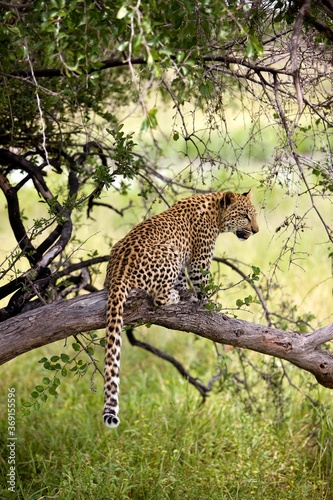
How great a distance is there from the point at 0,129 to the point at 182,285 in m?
1.69

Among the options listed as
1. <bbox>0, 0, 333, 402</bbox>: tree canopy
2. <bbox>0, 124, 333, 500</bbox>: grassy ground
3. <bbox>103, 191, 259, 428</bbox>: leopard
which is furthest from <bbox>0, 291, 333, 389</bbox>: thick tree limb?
<bbox>0, 124, 333, 500</bbox>: grassy ground

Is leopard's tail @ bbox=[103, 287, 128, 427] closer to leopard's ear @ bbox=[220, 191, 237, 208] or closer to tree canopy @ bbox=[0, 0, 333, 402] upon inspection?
tree canopy @ bbox=[0, 0, 333, 402]

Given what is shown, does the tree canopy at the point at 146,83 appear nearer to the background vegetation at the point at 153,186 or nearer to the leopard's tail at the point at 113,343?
the background vegetation at the point at 153,186

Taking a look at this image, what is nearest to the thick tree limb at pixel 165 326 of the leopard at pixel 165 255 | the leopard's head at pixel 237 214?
the leopard at pixel 165 255

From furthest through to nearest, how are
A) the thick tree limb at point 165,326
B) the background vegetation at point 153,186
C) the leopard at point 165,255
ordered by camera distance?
the thick tree limb at point 165,326
the leopard at point 165,255
the background vegetation at point 153,186

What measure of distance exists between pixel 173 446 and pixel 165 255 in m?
2.18

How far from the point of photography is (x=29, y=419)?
7176mm

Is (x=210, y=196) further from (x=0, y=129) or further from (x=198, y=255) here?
(x=0, y=129)

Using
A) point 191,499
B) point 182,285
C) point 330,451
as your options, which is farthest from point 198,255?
point 330,451

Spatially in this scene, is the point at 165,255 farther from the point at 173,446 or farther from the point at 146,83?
the point at 173,446

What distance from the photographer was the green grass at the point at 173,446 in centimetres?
570

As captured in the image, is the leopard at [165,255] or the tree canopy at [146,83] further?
the leopard at [165,255]

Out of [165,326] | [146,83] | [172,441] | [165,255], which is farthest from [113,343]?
[172,441]

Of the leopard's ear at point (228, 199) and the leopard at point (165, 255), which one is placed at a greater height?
the leopard's ear at point (228, 199)
